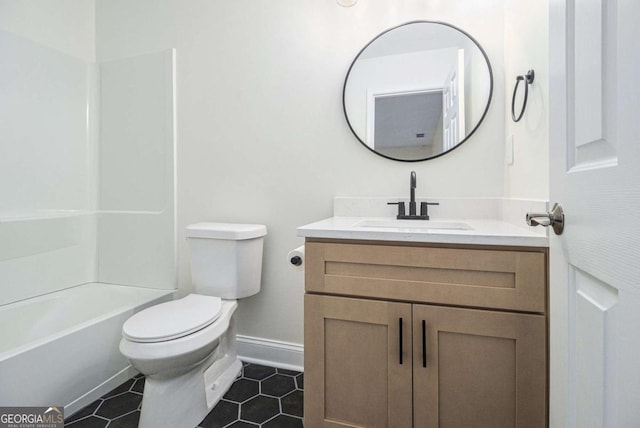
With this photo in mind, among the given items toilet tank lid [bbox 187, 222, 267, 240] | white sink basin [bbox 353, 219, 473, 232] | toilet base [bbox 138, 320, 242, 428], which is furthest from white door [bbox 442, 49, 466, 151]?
toilet base [bbox 138, 320, 242, 428]

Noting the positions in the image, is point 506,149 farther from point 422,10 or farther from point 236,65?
point 236,65

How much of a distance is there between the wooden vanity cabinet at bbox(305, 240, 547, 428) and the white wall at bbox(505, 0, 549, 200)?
362 millimetres

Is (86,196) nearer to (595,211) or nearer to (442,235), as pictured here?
(442,235)

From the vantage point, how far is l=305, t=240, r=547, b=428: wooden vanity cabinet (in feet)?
3.13

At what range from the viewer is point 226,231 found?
64.1 inches

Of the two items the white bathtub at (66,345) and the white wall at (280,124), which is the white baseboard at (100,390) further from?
the white wall at (280,124)

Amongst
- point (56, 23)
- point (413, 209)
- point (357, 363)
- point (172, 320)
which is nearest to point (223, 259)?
point (172, 320)

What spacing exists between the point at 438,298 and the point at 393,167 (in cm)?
79

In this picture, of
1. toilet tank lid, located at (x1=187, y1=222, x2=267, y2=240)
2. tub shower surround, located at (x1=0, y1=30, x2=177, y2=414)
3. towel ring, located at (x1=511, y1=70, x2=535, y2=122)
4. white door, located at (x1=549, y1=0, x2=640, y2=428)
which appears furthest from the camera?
tub shower surround, located at (x1=0, y1=30, x2=177, y2=414)

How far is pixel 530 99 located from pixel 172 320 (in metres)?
1.68

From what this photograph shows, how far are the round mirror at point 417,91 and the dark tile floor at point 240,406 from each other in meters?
1.30

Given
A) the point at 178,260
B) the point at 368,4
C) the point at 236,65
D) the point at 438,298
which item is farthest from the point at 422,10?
the point at 178,260

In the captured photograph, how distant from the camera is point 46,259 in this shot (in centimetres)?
194

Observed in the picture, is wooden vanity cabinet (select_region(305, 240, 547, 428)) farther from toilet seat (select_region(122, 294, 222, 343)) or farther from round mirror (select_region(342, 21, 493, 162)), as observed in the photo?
round mirror (select_region(342, 21, 493, 162))
